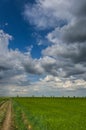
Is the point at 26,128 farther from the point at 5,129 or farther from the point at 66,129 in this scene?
the point at 66,129

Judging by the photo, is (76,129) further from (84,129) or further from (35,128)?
(35,128)

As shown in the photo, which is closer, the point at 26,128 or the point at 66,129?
the point at 66,129

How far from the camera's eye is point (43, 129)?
21.0 metres

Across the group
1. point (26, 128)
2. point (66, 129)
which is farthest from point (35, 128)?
point (66, 129)

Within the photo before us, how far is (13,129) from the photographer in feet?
77.6

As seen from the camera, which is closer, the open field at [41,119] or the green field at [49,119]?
the green field at [49,119]

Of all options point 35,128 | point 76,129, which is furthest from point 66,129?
point 35,128

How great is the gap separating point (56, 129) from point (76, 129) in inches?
60.9

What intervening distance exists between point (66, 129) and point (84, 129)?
1.43 meters

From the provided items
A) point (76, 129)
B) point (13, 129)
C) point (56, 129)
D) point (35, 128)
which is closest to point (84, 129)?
point (76, 129)

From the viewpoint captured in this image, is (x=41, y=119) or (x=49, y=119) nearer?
(x=41, y=119)

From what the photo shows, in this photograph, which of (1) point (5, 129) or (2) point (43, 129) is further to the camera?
(1) point (5, 129)

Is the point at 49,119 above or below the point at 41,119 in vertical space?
above

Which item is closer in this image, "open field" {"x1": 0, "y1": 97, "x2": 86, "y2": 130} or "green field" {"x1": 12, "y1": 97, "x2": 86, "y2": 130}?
"green field" {"x1": 12, "y1": 97, "x2": 86, "y2": 130}
